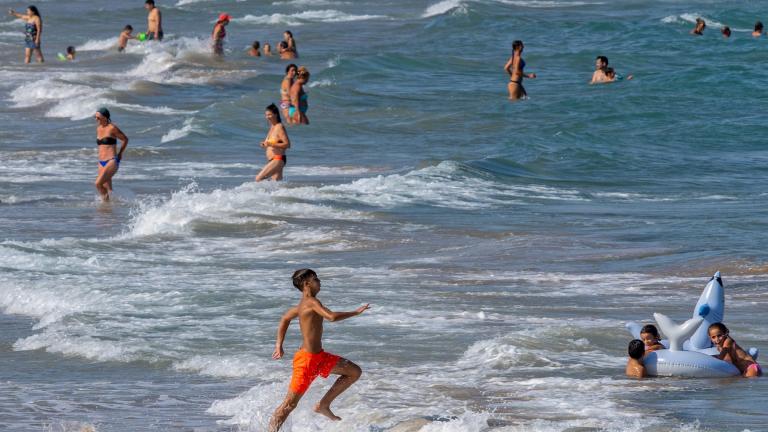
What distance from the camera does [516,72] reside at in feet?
90.5

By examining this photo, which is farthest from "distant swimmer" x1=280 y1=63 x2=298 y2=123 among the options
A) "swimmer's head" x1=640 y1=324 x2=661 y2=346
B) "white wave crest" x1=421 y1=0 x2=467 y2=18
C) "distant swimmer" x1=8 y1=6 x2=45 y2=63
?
"white wave crest" x1=421 y1=0 x2=467 y2=18

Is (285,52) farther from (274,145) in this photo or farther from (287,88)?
(274,145)

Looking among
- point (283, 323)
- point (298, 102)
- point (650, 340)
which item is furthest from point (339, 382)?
point (298, 102)

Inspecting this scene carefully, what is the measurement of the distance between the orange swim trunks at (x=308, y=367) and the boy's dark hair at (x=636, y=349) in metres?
2.29

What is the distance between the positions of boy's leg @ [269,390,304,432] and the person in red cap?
90.1ft

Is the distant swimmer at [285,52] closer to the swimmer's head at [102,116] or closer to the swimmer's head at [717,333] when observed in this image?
the swimmer's head at [102,116]

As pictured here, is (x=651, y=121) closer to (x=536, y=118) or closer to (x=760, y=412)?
(x=536, y=118)

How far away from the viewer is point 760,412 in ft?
28.3

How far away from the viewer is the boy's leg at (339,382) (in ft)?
27.1

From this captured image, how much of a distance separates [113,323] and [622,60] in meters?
25.8

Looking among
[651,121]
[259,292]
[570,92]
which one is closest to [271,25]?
[570,92]

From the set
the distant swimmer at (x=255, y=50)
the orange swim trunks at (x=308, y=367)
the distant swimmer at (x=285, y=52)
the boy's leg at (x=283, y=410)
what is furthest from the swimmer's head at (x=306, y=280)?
the distant swimmer at (x=255, y=50)

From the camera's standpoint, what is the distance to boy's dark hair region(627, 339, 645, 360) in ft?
31.0

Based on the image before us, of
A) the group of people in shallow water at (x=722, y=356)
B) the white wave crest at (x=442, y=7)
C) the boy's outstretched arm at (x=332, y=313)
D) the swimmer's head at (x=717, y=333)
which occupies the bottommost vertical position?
the group of people in shallow water at (x=722, y=356)
